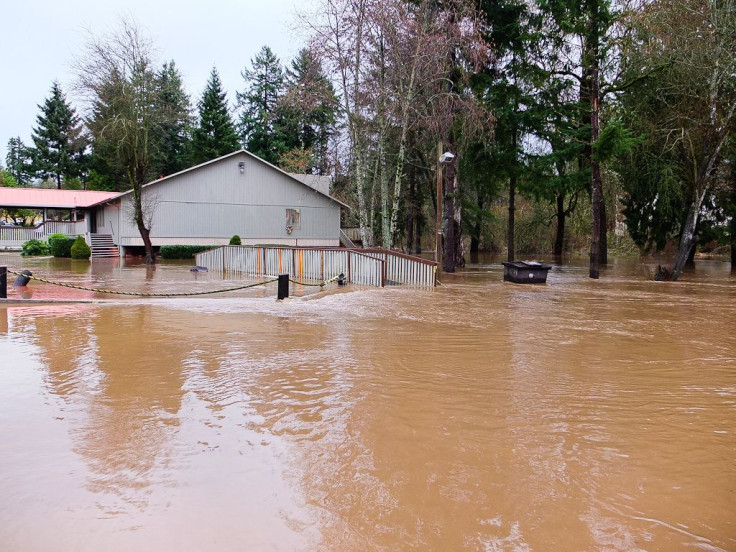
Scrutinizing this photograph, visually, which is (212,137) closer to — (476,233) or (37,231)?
(37,231)

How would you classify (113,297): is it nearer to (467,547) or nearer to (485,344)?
(485,344)

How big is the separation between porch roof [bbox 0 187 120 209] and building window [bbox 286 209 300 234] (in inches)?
465

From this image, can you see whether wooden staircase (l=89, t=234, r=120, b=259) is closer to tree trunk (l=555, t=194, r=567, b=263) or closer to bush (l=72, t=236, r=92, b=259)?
bush (l=72, t=236, r=92, b=259)

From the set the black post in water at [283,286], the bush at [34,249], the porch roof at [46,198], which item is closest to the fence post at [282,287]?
the black post in water at [283,286]

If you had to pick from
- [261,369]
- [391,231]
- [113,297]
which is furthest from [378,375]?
[391,231]

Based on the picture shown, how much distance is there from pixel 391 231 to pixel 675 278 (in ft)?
35.5

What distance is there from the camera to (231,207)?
37.8 meters

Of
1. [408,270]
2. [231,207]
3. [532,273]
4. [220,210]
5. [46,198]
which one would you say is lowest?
[532,273]

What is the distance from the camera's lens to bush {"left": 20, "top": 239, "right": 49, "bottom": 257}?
36969 mm

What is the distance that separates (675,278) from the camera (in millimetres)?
21891

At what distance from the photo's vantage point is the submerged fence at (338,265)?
18.3 m

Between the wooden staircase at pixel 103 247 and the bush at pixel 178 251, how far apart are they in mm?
3277

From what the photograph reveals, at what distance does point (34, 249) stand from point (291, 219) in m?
16.2

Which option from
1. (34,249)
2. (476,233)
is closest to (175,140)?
(34,249)
